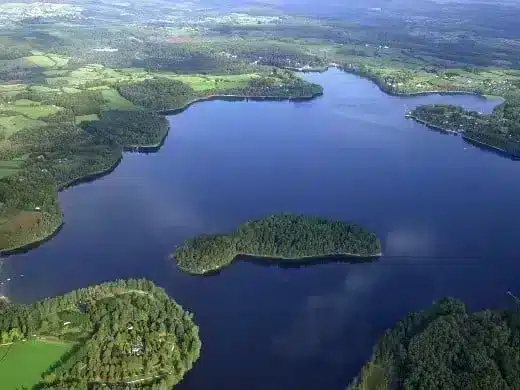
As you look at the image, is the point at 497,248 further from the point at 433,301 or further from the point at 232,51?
the point at 232,51

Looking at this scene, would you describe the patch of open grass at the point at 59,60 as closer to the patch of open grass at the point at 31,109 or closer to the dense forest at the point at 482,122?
the patch of open grass at the point at 31,109

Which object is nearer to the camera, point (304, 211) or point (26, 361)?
point (26, 361)

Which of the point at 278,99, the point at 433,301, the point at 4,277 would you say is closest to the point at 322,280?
the point at 433,301

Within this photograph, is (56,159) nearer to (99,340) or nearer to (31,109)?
(31,109)

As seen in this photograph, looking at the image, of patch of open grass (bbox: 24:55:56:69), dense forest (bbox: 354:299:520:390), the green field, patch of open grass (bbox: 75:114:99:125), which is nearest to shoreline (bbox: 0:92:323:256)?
patch of open grass (bbox: 75:114:99:125)

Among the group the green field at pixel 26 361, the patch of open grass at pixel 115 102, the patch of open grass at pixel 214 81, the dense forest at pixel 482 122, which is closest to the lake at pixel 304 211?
the dense forest at pixel 482 122

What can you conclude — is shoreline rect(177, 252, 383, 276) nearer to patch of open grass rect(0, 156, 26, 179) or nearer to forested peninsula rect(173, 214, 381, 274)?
forested peninsula rect(173, 214, 381, 274)

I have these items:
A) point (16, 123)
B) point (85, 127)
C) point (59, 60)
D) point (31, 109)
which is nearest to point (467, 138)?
point (85, 127)
